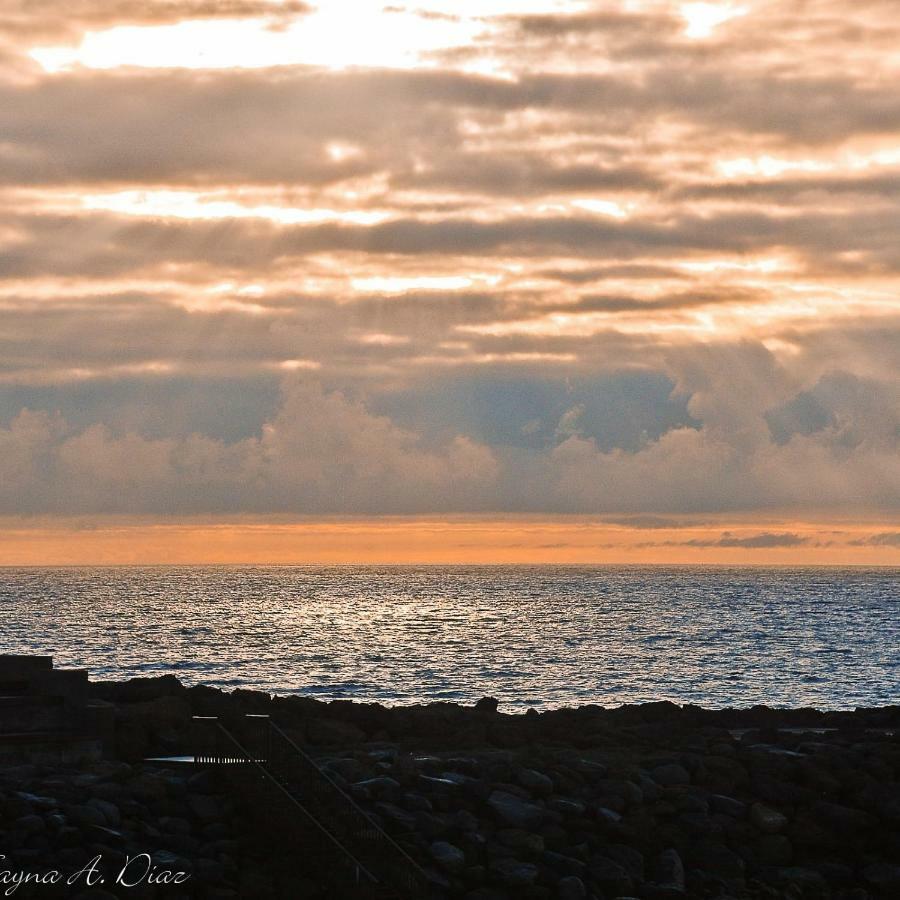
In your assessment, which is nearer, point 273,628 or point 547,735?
point 547,735

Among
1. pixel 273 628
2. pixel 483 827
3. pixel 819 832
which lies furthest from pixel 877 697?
pixel 273 628

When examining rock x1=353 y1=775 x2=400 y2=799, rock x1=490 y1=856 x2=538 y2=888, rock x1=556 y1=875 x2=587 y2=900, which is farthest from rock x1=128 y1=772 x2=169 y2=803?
rock x1=556 y1=875 x2=587 y2=900

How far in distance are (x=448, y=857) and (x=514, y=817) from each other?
2.12m

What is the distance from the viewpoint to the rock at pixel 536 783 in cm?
2900

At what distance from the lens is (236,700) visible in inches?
1702

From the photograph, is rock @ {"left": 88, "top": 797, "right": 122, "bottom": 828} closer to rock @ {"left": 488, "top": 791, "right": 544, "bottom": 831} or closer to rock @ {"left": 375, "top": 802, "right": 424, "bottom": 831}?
rock @ {"left": 375, "top": 802, "right": 424, "bottom": 831}

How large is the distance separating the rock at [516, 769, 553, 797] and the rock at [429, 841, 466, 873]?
3348 millimetres

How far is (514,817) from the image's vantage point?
27391 millimetres

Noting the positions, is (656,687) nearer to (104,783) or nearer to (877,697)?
(877,697)

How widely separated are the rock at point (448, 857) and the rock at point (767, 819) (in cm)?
680

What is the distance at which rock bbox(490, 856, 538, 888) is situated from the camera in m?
25.3

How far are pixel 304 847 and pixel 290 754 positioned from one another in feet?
8.73

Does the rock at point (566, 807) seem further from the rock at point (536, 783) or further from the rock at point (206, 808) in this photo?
the rock at point (206, 808)

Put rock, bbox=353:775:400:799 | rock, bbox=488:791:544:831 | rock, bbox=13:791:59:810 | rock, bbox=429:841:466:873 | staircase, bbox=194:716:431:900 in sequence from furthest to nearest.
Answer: rock, bbox=353:775:400:799, rock, bbox=488:791:544:831, rock, bbox=429:841:466:873, rock, bbox=13:791:59:810, staircase, bbox=194:716:431:900
